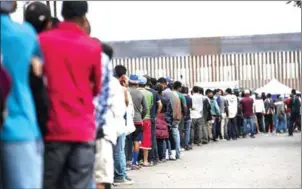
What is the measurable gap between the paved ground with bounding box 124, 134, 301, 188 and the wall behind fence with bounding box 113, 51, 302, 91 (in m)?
82.2

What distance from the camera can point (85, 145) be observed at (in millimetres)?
5547

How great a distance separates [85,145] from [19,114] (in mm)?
823

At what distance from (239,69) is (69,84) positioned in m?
100

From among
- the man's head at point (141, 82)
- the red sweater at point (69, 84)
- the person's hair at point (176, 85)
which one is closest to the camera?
the red sweater at point (69, 84)

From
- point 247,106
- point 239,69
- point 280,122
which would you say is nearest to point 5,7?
point 247,106

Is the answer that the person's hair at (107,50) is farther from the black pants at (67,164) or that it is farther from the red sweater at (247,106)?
the red sweater at (247,106)

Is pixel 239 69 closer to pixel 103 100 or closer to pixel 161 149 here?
pixel 161 149

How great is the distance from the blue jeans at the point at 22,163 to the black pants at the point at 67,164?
48 cm

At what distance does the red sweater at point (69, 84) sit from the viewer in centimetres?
546

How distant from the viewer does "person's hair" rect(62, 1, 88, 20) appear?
584 cm

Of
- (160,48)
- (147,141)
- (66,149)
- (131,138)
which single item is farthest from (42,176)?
(160,48)

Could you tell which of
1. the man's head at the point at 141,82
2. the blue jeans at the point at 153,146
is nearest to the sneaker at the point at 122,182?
the man's head at the point at 141,82

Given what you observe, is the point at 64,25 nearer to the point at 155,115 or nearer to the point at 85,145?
the point at 85,145

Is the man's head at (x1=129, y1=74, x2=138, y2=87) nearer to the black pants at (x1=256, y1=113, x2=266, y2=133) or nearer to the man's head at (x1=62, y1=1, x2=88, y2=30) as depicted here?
the man's head at (x1=62, y1=1, x2=88, y2=30)
